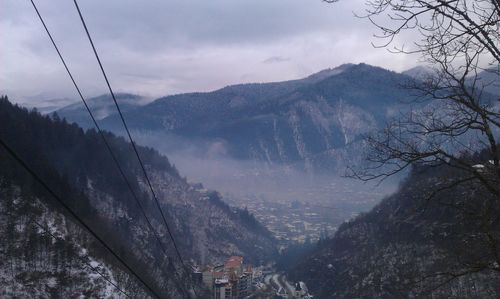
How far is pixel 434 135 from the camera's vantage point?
491 centimetres

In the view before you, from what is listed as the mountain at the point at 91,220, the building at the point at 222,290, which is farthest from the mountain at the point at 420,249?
the mountain at the point at 91,220

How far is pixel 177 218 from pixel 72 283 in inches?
3097

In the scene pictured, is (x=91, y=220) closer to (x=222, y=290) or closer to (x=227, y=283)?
(x=222, y=290)

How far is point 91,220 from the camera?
64.7 metres

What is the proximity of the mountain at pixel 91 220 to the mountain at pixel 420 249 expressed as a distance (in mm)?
25440

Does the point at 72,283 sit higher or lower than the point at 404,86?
lower

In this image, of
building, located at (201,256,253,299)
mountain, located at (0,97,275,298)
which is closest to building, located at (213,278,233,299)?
building, located at (201,256,253,299)

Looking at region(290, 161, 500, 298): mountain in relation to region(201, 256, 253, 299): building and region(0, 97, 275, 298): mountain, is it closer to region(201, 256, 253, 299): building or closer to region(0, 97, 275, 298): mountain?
region(201, 256, 253, 299): building

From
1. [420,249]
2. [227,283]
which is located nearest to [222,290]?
[227,283]

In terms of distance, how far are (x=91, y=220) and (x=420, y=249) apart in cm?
4356

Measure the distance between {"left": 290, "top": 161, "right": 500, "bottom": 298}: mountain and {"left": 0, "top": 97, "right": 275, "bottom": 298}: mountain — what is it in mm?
25440

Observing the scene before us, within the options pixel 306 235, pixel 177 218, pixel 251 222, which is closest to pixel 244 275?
pixel 177 218

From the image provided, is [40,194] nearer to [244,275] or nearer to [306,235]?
[244,275]

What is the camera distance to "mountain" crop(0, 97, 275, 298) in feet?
151
